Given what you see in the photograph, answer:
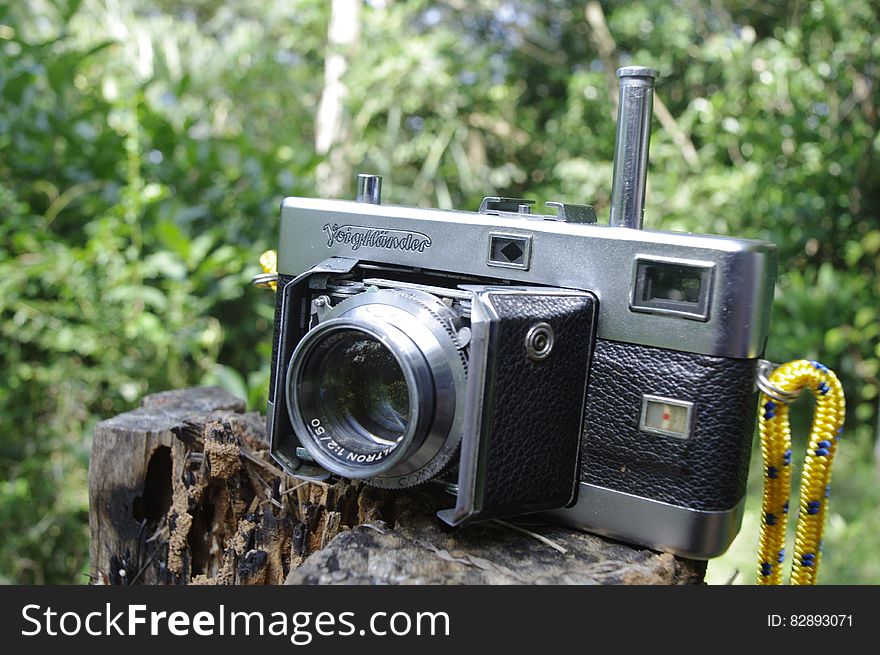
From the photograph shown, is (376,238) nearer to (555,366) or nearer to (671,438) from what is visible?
(555,366)

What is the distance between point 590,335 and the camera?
2.64 ft

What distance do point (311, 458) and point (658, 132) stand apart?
2858mm

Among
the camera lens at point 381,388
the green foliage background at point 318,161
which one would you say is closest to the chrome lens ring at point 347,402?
the camera lens at point 381,388

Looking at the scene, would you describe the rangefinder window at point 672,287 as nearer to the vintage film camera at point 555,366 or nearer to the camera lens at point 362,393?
the vintage film camera at point 555,366

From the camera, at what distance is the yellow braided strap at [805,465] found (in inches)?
31.0

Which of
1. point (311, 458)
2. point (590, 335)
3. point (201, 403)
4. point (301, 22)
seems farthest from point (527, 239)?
point (301, 22)

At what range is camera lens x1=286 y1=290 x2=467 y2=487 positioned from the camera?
76cm

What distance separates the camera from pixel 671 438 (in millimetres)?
782

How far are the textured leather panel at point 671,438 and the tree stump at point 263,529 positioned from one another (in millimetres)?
69

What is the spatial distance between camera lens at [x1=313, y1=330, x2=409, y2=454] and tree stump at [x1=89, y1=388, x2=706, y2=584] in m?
0.07

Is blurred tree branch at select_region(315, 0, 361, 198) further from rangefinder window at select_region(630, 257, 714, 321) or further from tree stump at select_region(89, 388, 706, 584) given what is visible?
rangefinder window at select_region(630, 257, 714, 321)

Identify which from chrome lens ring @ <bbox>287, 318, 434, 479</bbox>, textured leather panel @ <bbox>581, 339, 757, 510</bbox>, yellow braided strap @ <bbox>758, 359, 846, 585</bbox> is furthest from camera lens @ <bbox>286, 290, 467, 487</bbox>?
yellow braided strap @ <bbox>758, 359, 846, 585</bbox>

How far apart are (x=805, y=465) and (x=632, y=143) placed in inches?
14.3

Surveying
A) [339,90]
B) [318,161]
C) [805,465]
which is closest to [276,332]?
[805,465]
